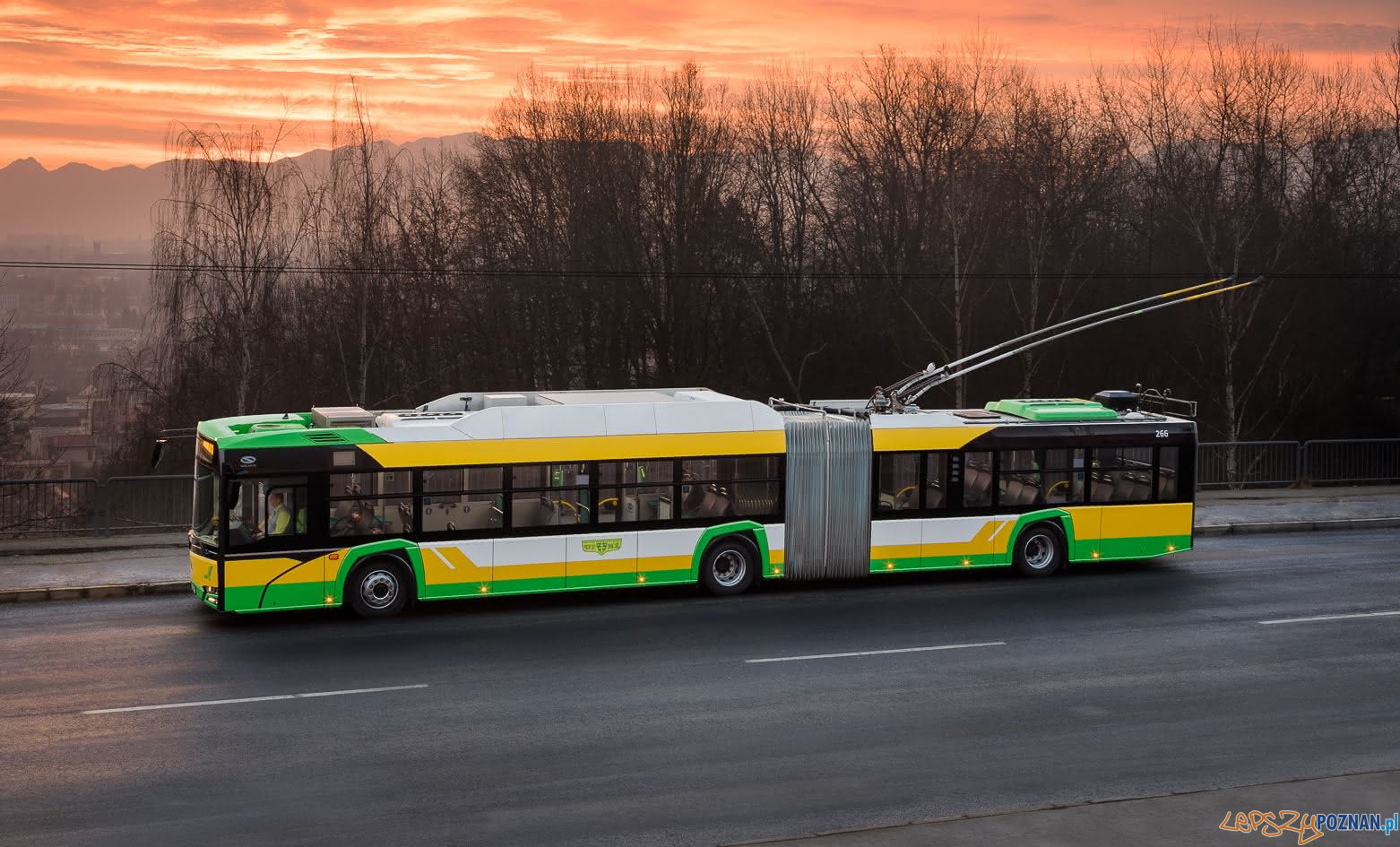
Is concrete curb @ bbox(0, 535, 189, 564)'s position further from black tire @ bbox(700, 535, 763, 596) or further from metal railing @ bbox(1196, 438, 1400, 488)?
metal railing @ bbox(1196, 438, 1400, 488)

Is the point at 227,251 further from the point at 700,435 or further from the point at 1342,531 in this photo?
the point at 1342,531

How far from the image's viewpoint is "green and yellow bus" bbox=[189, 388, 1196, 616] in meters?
18.6

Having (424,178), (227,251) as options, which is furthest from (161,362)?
(424,178)

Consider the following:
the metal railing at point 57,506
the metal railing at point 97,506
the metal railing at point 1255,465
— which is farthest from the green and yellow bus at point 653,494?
the metal railing at point 1255,465

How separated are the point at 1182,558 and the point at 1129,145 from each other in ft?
102

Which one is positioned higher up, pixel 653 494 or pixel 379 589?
pixel 653 494

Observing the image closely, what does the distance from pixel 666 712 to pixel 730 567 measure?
6.63 meters

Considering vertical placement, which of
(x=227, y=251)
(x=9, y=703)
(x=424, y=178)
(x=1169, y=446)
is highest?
(x=424, y=178)

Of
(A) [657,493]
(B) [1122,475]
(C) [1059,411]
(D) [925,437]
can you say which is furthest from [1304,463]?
(A) [657,493]

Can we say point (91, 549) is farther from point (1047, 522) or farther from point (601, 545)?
point (1047, 522)

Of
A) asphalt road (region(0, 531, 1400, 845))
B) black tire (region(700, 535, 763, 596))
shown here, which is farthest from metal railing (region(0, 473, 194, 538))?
black tire (region(700, 535, 763, 596))

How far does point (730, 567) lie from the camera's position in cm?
2108

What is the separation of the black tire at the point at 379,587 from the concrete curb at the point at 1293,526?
15.7 meters

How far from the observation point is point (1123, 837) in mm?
10586
